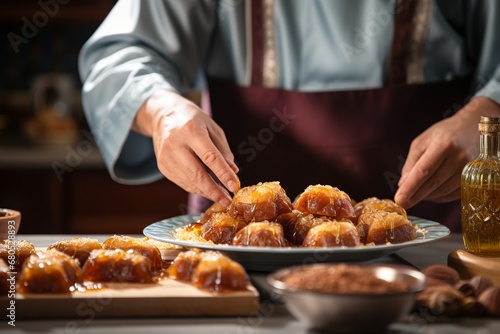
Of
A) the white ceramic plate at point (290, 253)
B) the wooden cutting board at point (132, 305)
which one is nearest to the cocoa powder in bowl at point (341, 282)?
the wooden cutting board at point (132, 305)

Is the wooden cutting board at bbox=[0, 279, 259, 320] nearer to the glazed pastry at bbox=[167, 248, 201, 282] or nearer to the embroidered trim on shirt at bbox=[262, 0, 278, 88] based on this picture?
the glazed pastry at bbox=[167, 248, 201, 282]

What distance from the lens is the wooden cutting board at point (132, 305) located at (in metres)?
1.08

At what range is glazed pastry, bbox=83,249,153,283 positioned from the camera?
3.84 feet

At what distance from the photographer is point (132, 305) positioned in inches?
42.9

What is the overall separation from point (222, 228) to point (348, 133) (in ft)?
2.43

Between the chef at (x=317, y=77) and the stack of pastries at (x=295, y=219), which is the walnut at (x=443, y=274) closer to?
the stack of pastries at (x=295, y=219)

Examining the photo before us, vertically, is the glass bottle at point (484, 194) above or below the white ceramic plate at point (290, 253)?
above

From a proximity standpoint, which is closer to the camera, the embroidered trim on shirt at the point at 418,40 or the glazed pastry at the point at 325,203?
the glazed pastry at the point at 325,203

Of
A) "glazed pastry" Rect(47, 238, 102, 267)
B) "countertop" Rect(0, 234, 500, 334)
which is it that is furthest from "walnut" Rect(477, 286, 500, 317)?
"glazed pastry" Rect(47, 238, 102, 267)

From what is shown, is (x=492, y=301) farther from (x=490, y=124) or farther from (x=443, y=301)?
(x=490, y=124)

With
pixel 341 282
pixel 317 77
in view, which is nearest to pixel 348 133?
pixel 317 77

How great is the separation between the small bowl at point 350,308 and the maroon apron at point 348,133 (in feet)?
3.50

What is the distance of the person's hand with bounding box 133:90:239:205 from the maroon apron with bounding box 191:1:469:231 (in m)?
0.39

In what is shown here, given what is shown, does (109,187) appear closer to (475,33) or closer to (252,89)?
(252,89)
